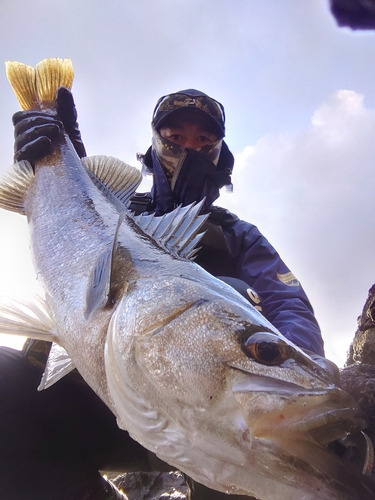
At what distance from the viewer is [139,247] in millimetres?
1827

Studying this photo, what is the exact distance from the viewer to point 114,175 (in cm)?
295

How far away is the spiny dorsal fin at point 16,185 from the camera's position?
2.73 meters

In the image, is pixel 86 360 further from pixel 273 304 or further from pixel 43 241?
pixel 273 304

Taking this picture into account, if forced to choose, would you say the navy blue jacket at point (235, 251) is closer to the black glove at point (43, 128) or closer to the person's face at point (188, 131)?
the person's face at point (188, 131)

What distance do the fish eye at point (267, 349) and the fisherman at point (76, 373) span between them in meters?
0.95

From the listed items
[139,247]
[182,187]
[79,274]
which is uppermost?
[182,187]

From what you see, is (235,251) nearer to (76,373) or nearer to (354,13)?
(76,373)

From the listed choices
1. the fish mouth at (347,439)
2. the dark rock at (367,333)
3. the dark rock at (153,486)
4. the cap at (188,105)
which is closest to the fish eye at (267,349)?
the fish mouth at (347,439)

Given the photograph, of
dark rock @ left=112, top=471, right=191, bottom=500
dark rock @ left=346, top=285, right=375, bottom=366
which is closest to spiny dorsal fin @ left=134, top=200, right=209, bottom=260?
dark rock @ left=112, top=471, right=191, bottom=500

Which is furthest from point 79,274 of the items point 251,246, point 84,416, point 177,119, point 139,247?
point 177,119

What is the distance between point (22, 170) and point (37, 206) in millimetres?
492

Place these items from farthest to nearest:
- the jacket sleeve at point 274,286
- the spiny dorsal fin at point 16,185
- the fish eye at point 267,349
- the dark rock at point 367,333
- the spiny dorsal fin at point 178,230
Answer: the dark rock at point 367,333
the spiny dorsal fin at point 16,185
the jacket sleeve at point 274,286
the spiny dorsal fin at point 178,230
the fish eye at point 267,349

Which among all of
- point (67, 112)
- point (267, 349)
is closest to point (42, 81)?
point (67, 112)

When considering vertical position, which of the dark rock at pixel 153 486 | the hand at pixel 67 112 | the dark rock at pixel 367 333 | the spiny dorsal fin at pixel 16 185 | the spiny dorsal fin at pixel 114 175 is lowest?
the dark rock at pixel 153 486
